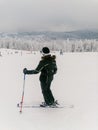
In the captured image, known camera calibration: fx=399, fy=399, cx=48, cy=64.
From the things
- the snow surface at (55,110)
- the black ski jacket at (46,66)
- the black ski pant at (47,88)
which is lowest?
the snow surface at (55,110)

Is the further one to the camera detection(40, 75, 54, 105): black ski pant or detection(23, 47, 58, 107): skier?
detection(40, 75, 54, 105): black ski pant

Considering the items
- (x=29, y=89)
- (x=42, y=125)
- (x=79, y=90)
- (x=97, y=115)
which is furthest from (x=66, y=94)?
(x=42, y=125)

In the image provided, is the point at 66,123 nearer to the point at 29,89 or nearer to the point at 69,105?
the point at 69,105

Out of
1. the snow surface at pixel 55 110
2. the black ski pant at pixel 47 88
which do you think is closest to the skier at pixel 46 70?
the black ski pant at pixel 47 88

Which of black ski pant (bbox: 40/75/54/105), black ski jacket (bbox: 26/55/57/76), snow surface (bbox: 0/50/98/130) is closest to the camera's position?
snow surface (bbox: 0/50/98/130)

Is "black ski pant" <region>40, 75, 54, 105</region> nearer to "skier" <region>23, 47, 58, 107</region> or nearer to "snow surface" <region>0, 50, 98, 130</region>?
"skier" <region>23, 47, 58, 107</region>

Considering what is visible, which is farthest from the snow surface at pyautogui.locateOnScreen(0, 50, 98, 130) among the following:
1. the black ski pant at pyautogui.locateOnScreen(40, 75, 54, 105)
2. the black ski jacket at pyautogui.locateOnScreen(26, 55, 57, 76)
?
the black ski jacket at pyautogui.locateOnScreen(26, 55, 57, 76)

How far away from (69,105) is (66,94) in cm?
193

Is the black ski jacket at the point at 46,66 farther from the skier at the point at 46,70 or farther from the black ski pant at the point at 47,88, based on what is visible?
the black ski pant at the point at 47,88

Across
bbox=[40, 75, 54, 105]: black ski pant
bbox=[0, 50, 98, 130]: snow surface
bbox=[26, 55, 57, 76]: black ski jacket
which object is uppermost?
bbox=[26, 55, 57, 76]: black ski jacket

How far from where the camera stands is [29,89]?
15133 millimetres

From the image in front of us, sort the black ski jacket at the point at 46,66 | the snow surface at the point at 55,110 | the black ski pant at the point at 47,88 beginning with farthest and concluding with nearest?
the black ski pant at the point at 47,88 → the black ski jacket at the point at 46,66 → the snow surface at the point at 55,110

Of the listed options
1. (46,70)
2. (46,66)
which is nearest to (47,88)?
(46,70)

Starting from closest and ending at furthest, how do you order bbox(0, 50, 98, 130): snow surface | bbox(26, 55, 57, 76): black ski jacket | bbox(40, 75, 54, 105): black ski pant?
bbox(0, 50, 98, 130): snow surface
bbox(26, 55, 57, 76): black ski jacket
bbox(40, 75, 54, 105): black ski pant
